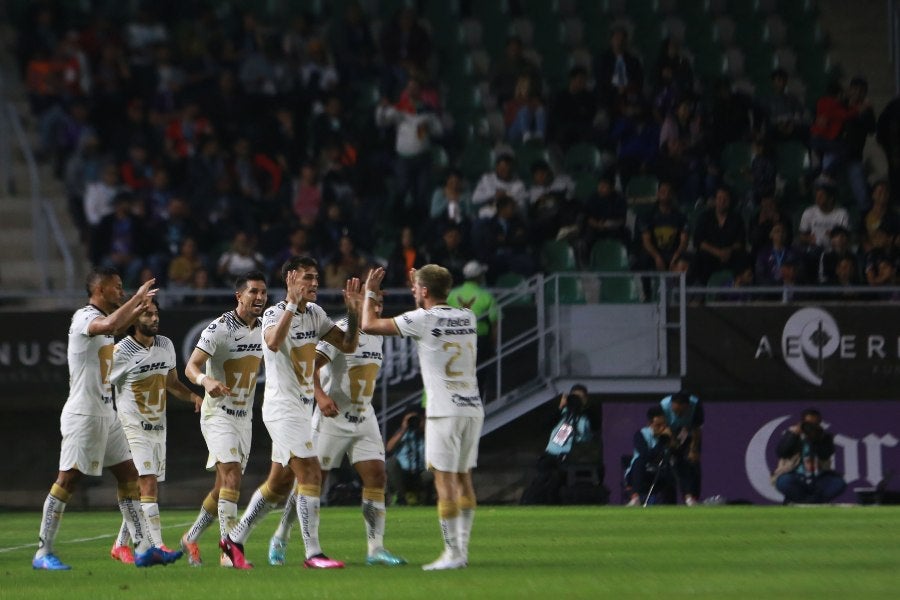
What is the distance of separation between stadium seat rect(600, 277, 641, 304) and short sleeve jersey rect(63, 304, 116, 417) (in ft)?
34.7

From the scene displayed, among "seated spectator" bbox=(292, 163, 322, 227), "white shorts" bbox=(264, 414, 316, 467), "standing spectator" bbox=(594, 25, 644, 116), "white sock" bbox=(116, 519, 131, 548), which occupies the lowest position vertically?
"white sock" bbox=(116, 519, 131, 548)

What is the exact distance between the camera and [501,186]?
75.3 ft

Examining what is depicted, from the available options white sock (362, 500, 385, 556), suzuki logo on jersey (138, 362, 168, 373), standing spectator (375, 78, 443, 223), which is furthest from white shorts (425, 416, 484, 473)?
standing spectator (375, 78, 443, 223)

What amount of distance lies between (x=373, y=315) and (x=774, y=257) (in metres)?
11.7

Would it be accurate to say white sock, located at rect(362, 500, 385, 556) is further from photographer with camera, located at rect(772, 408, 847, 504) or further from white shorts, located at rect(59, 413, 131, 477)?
photographer with camera, located at rect(772, 408, 847, 504)

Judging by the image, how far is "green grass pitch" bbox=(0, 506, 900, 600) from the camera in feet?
33.6

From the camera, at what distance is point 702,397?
22.1 m

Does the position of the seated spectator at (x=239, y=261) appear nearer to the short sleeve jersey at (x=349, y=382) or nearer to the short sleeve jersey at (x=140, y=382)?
the short sleeve jersey at (x=140, y=382)

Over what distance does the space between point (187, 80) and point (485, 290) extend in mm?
6542

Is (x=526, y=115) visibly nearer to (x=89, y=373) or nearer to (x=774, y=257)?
(x=774, y=257)

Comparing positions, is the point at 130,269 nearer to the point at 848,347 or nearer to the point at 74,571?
the point at 848,347

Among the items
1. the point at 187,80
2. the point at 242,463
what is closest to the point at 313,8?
the point at 187,80

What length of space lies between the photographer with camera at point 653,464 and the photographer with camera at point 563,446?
692mm

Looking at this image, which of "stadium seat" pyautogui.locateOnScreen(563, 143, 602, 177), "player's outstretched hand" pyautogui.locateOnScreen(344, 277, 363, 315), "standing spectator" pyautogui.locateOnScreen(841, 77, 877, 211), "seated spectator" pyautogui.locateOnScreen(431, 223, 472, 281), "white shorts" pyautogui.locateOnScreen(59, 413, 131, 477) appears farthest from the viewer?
"stadium seat" pyautogui.locateOnScreen(563, 143, 602, 177)
